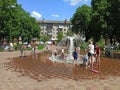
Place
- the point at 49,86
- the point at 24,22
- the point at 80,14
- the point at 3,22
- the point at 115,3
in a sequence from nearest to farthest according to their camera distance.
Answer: the point at 49,86 < the point at 115,3 < the point at 3,22 < the point at 80,14 < the point at 24,22

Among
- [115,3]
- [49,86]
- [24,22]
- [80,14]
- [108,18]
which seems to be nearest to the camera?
[49,86]

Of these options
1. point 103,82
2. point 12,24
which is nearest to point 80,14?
point 12,24

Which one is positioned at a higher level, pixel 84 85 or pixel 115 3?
pixel 115 3

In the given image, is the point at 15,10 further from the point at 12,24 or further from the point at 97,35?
the point at 97,35

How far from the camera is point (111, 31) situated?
2231 inches

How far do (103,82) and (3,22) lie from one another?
176 ft

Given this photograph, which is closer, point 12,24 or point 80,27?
point 12,24

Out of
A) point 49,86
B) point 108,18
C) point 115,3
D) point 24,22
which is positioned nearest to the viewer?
point 49,86

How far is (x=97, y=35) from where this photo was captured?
6812 cm

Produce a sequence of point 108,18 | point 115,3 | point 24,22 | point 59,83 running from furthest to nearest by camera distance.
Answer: point 24,22, point 108,18, point 115,3, point 59,83

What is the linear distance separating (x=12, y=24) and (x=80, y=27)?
2900 cm

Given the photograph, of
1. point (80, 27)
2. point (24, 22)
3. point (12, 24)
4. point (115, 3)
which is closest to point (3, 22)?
point (12, 24)

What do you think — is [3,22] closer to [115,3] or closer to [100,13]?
[100,13]

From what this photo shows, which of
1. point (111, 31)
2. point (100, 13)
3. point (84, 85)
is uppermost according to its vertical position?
point (100, 13)
